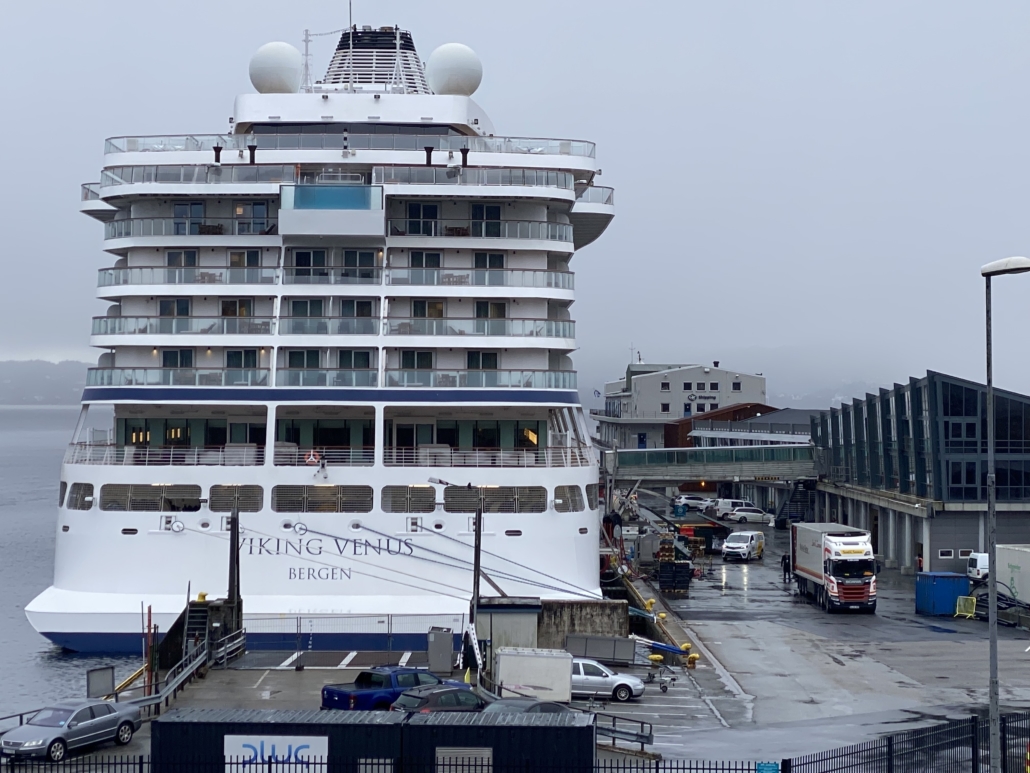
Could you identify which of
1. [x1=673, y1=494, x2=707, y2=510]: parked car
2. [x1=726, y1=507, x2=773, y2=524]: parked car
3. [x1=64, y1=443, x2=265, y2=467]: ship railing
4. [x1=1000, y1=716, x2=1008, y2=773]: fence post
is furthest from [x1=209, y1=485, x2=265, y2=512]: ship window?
[x1=673, y1=494, x2=707, y2=510]: parked car

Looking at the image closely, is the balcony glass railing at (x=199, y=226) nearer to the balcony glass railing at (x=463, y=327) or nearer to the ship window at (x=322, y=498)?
the balcony glass railing at (x=463, y=327)

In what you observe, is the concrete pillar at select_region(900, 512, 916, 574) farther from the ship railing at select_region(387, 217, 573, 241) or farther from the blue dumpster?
the ship railing at select_region(387, 217, 573, 241)

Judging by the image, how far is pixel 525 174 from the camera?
44875 mm

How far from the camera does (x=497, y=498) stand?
134ft

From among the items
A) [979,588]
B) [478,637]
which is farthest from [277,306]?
[979,588]

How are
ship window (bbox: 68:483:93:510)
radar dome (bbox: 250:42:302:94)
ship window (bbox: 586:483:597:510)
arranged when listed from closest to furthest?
ship window (bbox: 68:483:93:510), ship window (bbox: 586:483:597:510), radar dome (bbox: 250:42:302:94)

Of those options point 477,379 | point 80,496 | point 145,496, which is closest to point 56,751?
point 145,496

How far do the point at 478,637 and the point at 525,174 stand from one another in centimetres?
1597

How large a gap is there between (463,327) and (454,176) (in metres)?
5.47

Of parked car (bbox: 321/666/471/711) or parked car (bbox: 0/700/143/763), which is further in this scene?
parked car (bbox: 321/666/471/711)

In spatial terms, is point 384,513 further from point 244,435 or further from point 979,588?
point 979,588

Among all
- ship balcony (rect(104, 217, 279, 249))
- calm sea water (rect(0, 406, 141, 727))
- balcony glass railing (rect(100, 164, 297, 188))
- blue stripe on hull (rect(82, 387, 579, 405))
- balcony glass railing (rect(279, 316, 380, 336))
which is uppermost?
balcony glass railing (rect(100, 164, 297, 188))

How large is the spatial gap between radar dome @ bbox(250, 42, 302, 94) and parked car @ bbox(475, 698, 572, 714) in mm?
31353

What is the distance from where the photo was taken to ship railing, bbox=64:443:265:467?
134 feet
